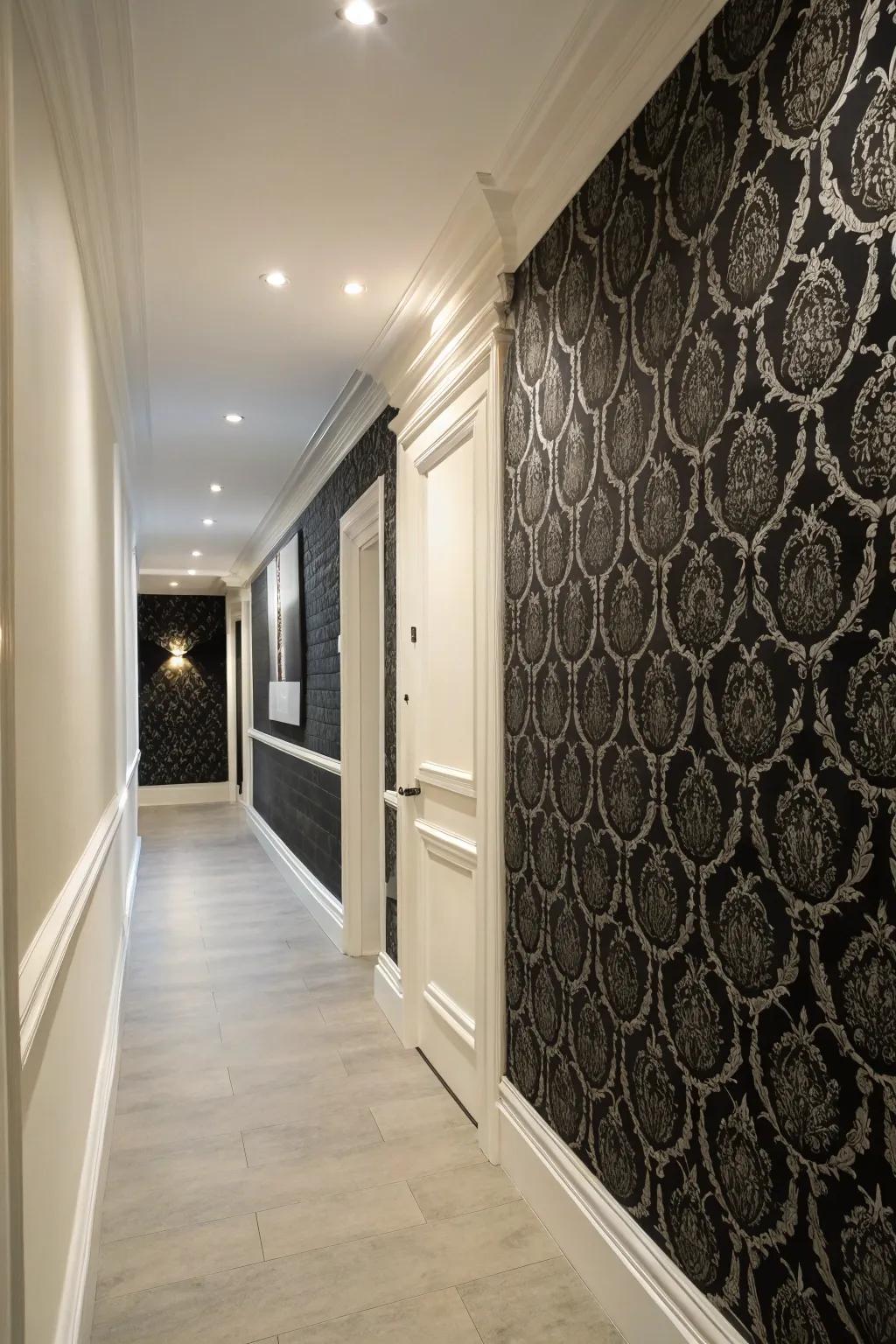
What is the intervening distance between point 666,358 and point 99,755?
Result: 7.06 ft

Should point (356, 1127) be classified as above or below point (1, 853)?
below

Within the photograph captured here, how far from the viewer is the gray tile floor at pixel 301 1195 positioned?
77.6 inches

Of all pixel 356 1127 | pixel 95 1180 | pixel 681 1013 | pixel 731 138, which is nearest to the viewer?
pixel 731 138

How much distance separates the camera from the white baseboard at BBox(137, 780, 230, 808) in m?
11.3

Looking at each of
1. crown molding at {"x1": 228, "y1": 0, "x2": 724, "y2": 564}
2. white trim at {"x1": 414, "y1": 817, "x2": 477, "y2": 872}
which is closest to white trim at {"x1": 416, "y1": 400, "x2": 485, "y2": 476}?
crown molding at {"x1": 228, "y1": 0, "x2": 724, "y2": 564}

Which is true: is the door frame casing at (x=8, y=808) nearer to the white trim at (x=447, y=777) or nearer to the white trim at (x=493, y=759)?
the white trim at (x=493, y=759)

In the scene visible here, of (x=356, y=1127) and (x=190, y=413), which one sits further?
(x=190, y=413)

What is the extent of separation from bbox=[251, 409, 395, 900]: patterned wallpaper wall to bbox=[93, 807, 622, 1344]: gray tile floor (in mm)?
1124

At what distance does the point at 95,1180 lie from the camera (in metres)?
2.21

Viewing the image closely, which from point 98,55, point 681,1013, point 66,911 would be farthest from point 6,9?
point 681,1013

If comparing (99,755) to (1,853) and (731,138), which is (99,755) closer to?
(1,853)

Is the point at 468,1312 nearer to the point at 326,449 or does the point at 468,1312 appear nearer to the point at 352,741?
the point at 352,741

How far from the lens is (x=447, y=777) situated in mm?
2996

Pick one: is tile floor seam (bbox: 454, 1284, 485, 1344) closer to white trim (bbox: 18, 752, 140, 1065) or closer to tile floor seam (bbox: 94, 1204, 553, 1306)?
tile floor seam (bbox: 94, 1204, 553, 1306)
